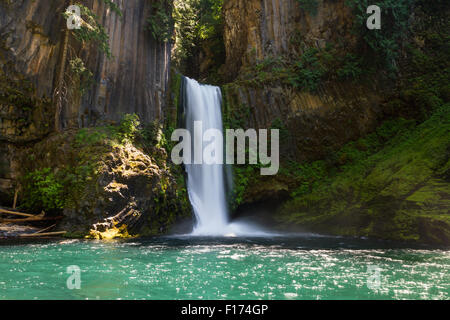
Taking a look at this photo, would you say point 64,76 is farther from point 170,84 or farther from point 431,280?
point 431,280

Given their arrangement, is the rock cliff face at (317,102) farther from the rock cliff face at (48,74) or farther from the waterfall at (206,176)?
the rock cliff face at (48,74)

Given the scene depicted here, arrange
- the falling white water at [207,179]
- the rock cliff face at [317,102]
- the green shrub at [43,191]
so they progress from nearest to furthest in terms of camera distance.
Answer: the green shrub at [43,191] → the falling white water at [207,179] → the rock cliff face at [317,102]

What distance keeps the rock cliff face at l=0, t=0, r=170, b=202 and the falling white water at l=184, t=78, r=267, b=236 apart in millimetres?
2467

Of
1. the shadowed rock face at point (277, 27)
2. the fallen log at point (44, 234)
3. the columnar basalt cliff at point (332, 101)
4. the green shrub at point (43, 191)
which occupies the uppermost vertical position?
the shadowed rock face at point (277, 27)

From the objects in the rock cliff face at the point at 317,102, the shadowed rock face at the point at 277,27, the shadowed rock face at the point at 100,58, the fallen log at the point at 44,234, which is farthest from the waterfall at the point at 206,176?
the fallen log at the point at 44,234

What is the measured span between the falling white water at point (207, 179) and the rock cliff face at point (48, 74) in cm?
247

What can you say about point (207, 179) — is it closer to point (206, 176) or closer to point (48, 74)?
point (206, 176)

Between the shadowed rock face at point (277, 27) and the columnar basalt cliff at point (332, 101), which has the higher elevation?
the shadowed rock face at point (277, 27)

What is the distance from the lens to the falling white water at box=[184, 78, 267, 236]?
1484 centimetres

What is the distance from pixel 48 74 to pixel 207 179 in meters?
7.69

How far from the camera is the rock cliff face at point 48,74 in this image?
470 inches

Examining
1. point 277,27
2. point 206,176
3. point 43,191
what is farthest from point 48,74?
point 277,27

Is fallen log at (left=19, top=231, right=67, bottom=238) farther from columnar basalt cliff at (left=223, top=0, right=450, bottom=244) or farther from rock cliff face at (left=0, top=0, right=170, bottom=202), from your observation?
columnar basalt cliff at (left=223, top=0, right=450, bottom=244)

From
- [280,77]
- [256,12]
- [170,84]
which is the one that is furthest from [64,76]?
[256,12]
